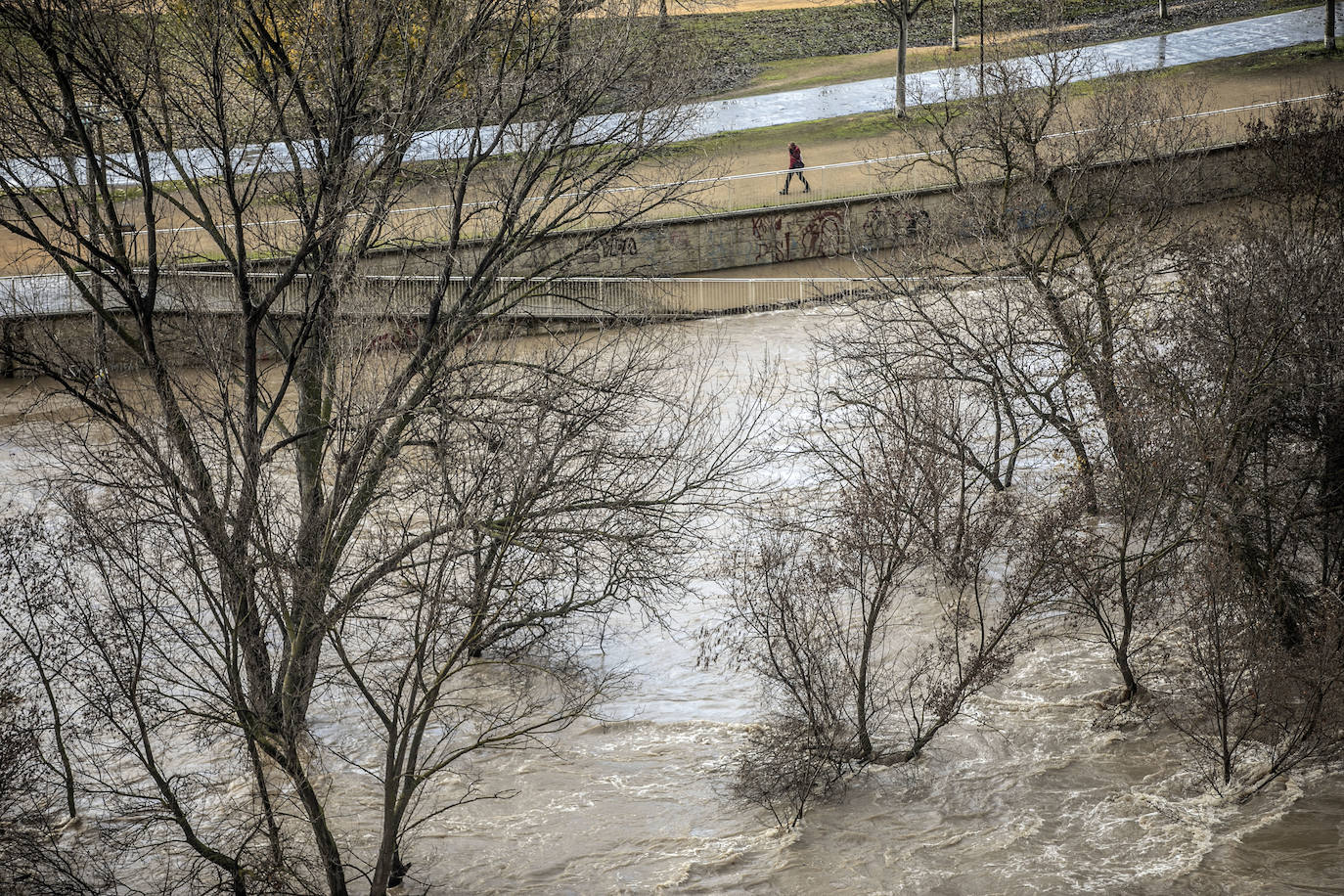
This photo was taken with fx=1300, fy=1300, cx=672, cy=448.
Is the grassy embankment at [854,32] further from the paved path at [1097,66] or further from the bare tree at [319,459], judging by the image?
the bare tree at [319,459]

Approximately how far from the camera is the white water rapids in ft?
44.0

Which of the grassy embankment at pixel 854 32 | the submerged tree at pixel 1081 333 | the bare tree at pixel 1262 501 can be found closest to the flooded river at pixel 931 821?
the bare tree at pixel 1262 501

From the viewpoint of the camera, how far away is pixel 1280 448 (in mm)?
17219

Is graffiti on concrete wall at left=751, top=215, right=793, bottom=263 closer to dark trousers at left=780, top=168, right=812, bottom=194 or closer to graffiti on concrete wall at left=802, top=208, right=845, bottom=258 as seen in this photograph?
graffiti on concrete wall at left=802, top=208, right=845, bottom=258

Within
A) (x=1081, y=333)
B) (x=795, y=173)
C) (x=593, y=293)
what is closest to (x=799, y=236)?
(x=795, y=173)

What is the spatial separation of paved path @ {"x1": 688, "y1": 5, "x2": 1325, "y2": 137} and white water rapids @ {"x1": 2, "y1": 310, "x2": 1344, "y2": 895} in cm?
2961

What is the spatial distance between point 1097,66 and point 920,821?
122 feet

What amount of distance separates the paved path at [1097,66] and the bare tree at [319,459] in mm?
26654

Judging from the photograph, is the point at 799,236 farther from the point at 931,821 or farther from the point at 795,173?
the point at 931,821

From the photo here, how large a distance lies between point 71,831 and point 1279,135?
2432 cm

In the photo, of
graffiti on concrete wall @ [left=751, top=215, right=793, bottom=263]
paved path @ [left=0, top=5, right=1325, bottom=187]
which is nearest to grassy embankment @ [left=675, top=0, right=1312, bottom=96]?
paved path @ [left=0, top=5, right=1325, bottom=187]

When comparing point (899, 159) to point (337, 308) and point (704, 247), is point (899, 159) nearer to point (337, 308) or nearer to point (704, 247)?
point (704, 247)

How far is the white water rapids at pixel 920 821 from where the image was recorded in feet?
44.0

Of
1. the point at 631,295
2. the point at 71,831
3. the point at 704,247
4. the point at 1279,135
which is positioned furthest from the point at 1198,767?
the point at 704,247
